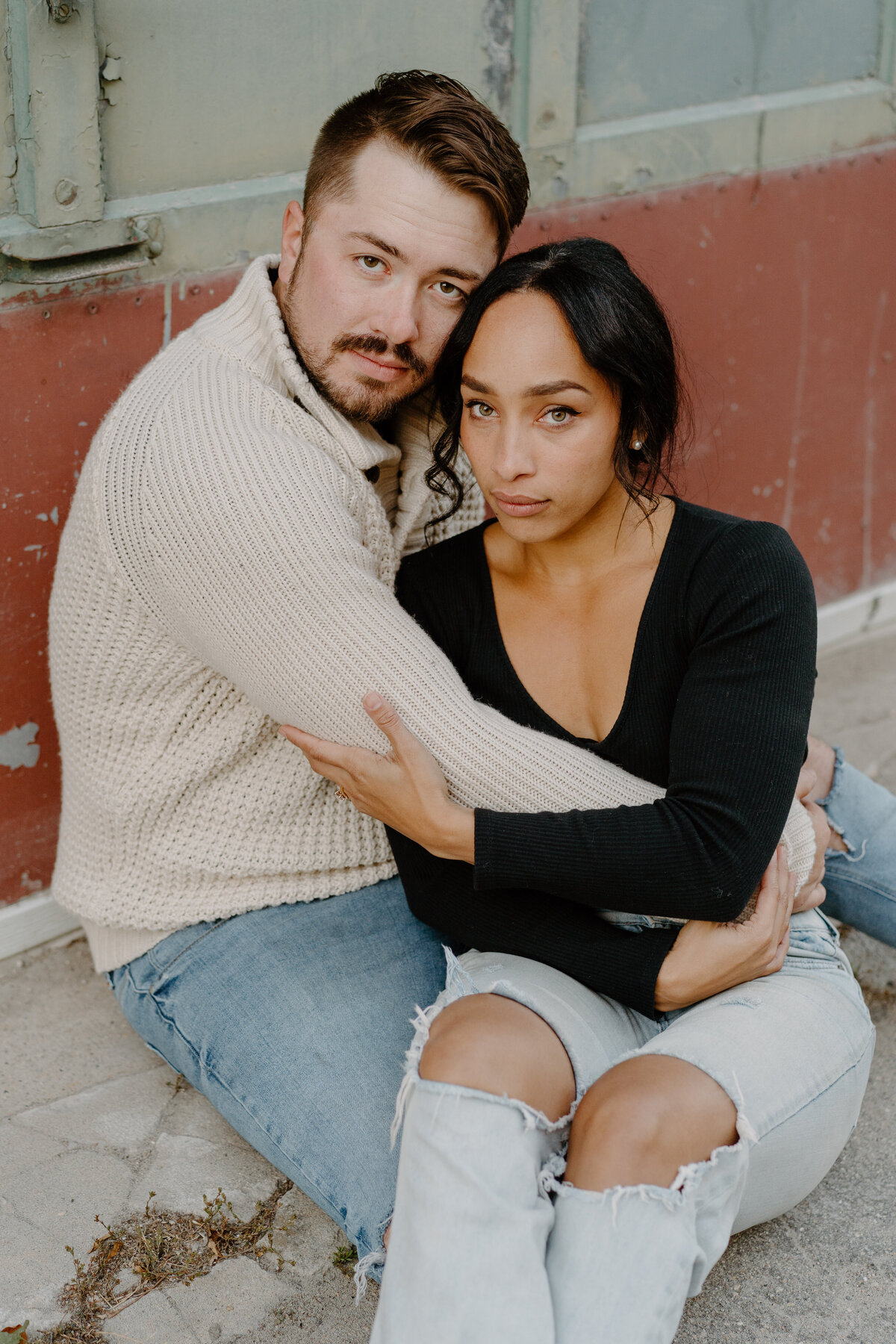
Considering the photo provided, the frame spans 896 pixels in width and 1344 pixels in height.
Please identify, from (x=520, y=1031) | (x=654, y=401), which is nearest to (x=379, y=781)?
(x=520, y=1031)

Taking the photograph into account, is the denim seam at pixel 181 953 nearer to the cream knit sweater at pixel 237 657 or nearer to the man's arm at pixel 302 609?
the cream knit sweater at pixel 237 657

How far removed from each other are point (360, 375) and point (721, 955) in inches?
44.8

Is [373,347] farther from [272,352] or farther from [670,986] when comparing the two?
[670,986]

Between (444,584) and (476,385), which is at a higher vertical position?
(476,385)

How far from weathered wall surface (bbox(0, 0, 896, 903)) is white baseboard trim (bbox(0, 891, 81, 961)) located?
4 cm

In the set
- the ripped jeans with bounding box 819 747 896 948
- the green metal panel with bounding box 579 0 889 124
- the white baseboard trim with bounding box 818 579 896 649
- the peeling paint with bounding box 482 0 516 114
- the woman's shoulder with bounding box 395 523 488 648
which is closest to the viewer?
the woman's shoulder with bounding box 395 523 488 648

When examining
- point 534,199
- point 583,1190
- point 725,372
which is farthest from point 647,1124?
point 725,372

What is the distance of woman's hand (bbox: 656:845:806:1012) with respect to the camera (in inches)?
80.5

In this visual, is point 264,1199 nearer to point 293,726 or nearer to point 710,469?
point 293,726

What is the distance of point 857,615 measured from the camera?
181 inches

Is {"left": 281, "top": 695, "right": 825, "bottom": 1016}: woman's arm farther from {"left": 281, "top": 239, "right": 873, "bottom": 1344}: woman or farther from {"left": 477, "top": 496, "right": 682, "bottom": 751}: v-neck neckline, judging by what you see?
{"left": 477, "top": 496, "right": 682, "bottom": 751}: v-neck neckline

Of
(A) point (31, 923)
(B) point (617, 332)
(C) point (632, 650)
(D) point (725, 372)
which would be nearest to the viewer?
(B) point (617, 332)

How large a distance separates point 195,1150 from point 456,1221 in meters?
0.90

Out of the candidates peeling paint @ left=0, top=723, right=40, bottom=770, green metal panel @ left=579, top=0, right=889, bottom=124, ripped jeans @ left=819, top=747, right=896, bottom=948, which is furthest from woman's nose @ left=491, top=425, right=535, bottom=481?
green metal panel @ left=579, top=0, right=889, bottom=124
